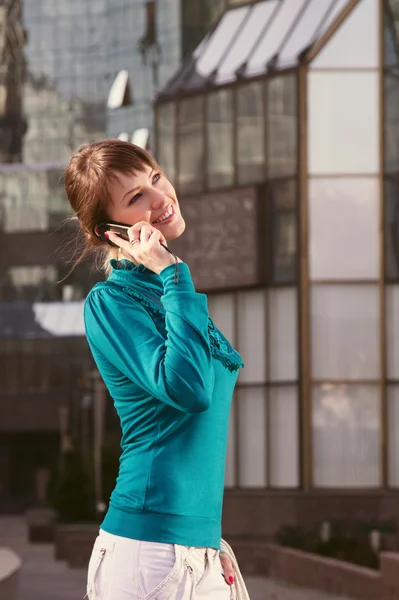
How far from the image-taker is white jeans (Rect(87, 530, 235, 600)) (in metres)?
2.79

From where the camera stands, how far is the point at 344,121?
2573cm

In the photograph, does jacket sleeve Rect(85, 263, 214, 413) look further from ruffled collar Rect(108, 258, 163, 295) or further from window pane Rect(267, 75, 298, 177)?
window pane Rect(267, 75, 298, 177)

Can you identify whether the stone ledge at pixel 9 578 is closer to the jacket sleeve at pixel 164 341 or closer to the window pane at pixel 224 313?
the jacket sleeve at pixel 164 341

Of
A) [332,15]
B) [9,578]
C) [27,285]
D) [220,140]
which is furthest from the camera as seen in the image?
[27,285]

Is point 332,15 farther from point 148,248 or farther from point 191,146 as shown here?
point 148,248

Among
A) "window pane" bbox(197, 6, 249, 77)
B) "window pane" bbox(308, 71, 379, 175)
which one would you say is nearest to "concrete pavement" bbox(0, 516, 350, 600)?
"window pane" bbox(308, 71, 379, 175)

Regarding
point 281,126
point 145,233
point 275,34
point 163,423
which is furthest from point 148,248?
point 275,34

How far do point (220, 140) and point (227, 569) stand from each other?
81.1 ft

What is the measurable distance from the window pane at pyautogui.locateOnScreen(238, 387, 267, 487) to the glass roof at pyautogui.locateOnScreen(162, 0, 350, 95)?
6.28 meters

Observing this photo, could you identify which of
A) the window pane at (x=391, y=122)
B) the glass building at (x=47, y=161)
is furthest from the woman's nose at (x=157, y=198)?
the glass building at (x=47, y=161)

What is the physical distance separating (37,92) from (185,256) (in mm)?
19597

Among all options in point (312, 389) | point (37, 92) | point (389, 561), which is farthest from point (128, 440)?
point (37, 92)

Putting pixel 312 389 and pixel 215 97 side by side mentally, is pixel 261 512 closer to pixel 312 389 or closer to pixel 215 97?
pixel 312 389

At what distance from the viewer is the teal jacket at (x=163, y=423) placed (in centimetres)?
278
